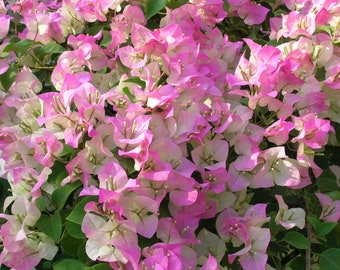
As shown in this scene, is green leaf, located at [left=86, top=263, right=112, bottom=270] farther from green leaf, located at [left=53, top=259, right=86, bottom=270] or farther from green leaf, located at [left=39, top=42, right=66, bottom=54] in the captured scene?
green leaf, located at [left=39, top=42, right=66, bottom=54]

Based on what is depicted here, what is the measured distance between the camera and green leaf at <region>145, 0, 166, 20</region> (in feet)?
4.13

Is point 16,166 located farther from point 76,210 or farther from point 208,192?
point 208,192

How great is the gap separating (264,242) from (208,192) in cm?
13

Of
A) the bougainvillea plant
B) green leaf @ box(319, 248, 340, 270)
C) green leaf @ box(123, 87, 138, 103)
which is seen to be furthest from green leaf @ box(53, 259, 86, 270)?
green leaf @ box(319, 248, 340, 270)

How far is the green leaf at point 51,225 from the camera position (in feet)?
3.20

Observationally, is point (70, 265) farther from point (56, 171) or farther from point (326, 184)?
point (326, 184)

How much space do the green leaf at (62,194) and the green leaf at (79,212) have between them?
0.05 metres

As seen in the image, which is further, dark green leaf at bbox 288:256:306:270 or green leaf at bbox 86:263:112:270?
dark green leaf at bbox 288:256:306:270

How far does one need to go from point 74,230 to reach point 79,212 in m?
0.03

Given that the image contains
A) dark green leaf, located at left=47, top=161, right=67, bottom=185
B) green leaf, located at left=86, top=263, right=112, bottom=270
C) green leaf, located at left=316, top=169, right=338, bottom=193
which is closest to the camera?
green leaf, located at left=86, top=263, right=112, bottom=270

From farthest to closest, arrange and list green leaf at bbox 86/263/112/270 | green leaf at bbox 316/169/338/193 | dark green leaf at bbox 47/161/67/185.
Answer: green leaf at bbox 316/169/338/193 → dark green leaf at bbox 47/161/67/185 → green leaf at bbox 86/263/112/270

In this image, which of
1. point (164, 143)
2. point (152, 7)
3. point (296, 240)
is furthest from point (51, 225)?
point (152, 7)

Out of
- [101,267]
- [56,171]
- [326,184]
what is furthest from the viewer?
[326,184]

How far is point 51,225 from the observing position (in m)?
0.99
